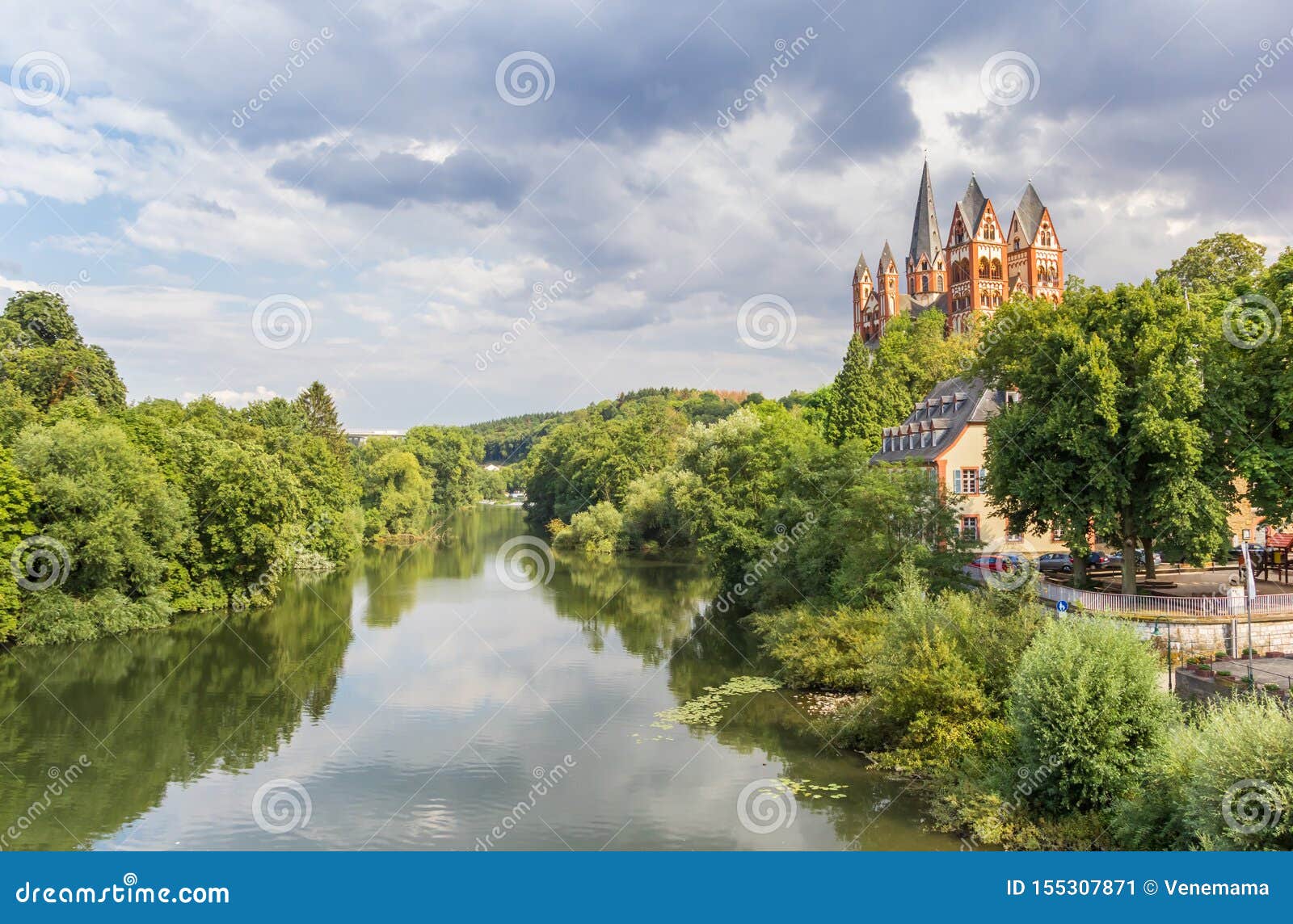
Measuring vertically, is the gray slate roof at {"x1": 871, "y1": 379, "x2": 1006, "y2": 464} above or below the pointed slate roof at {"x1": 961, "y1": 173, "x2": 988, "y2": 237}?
below

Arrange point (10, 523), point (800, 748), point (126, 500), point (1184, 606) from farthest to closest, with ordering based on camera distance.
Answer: point (126, 500) < point (10, 523) < point (1184, 606) < point (800, 748)

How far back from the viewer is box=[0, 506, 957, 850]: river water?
1700 cm

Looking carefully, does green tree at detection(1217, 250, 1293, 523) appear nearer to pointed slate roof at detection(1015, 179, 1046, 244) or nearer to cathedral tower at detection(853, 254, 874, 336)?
pointed slate roof at detection(1015, 179, 1046, 244)

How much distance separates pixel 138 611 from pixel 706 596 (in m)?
25.0

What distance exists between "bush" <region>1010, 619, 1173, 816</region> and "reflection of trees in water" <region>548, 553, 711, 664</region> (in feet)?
57.7

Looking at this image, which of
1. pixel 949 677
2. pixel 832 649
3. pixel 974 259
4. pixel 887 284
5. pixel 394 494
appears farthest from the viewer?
pixel 887 284

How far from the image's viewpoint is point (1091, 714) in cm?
1488

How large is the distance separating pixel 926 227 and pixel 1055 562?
83704 millimetres

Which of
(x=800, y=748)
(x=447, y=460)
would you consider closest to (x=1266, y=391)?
(x=800, y=748)

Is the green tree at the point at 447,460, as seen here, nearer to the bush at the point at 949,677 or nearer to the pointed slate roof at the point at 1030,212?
the pointed slate roof at the point at 1030,212

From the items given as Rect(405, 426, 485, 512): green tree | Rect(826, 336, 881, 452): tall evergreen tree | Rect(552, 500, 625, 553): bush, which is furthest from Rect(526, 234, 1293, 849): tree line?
Rect(405, 426, 485, 512): green tree

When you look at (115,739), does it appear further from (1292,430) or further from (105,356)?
(105,356)

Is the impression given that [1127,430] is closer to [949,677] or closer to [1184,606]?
[1184,606]

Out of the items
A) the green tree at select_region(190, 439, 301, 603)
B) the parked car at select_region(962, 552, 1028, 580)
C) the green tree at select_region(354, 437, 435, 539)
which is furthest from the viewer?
the green tree at select_region(354, 437, 435, 539)
